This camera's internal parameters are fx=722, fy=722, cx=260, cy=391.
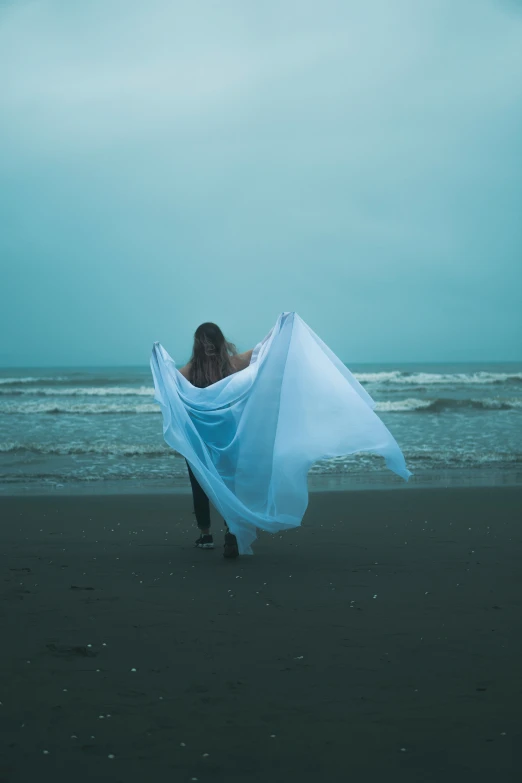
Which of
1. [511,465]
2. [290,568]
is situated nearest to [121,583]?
[290,568]

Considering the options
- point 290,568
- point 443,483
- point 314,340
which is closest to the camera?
point 290,568

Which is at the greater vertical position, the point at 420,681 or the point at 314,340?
the point at 314,340

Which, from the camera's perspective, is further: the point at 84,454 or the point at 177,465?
the point at 84,454

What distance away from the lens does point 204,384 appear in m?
6.03

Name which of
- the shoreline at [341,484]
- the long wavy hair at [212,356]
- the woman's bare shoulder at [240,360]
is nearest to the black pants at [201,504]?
the long wavy hair at [212,356]

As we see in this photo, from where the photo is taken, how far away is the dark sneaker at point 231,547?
5449 mm

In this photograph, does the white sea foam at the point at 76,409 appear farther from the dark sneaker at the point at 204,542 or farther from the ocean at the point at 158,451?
the dark sneaker at the point at 204,542

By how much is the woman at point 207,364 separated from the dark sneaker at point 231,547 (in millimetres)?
465

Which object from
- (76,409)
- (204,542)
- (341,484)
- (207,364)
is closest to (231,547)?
(204,542)

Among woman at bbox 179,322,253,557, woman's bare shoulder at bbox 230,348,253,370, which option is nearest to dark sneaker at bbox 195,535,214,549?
woman at bbox 179,322,253,557

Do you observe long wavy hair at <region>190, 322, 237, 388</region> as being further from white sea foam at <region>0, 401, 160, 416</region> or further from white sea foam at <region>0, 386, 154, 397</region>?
white sea foam at <region>0, 386, 154, 397</region>

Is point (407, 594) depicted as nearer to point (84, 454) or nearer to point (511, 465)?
point (511, 465)

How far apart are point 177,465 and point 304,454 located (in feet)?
21.6

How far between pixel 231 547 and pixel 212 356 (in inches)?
62.4
